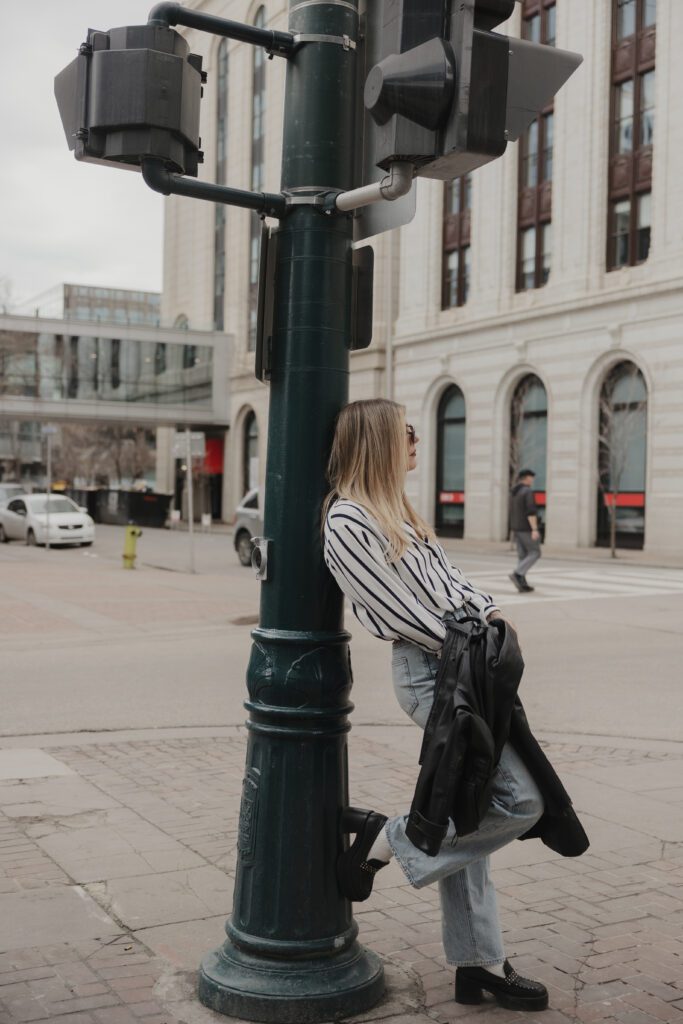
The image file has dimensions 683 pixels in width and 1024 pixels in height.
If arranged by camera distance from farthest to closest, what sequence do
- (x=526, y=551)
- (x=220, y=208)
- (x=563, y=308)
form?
(x=220, y=208), (x=563, y=308), (x=526, y=551)

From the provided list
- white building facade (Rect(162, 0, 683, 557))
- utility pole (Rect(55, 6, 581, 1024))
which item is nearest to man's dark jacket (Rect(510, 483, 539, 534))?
white building facade (Rect(162, 0, 683, 557))

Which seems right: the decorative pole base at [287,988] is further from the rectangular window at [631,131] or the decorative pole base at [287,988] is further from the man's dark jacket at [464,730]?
the rectangular window at [631,131]

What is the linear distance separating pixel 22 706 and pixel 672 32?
31.6 m

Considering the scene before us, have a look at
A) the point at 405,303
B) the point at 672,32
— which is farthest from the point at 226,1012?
the point at 405,303

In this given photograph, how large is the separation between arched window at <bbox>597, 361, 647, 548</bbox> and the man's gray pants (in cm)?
1531

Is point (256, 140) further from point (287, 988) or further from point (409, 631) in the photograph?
point (287, 988)

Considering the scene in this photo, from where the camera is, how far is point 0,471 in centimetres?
9862

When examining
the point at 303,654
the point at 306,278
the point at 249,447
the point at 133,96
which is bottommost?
the point at 303,654

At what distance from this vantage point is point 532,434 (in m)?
39.2

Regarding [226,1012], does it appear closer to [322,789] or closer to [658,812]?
[322,789]

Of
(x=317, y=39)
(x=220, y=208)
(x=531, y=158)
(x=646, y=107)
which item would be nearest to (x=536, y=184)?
(x=531, y=158)

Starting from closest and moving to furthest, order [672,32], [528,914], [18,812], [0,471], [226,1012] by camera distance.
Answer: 1. [226,1012]
2. [528,914]
3. [18,812]
4. [672,32]
5. [0,471]

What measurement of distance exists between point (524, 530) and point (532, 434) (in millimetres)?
20836

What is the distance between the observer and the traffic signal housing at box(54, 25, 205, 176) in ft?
11.1
